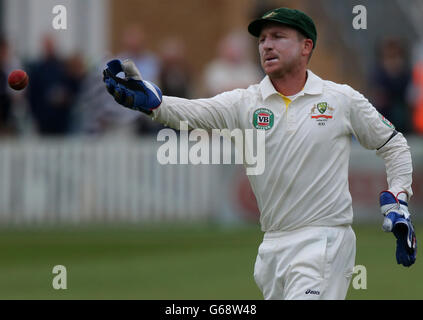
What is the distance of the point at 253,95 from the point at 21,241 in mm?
9356

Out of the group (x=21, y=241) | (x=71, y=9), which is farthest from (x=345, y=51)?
(x=21, y=241)

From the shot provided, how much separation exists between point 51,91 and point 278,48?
11.8 m

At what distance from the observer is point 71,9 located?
2272 cm

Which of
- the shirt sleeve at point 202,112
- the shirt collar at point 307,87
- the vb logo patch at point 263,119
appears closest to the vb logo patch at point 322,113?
the shirt collar at point 307,87

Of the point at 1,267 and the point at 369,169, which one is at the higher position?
the point at 369,169

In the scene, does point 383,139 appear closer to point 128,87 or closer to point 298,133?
point 298,133

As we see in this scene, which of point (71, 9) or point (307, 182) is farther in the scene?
point (71, 9)

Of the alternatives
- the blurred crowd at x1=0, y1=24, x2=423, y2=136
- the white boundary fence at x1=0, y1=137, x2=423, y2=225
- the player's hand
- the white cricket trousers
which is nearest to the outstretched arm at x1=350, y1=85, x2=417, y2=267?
the white cricket trousers

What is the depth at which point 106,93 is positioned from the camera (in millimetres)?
18203

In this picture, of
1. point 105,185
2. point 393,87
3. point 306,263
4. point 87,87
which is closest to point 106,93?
point 87,87

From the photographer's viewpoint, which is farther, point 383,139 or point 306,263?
point 383,139

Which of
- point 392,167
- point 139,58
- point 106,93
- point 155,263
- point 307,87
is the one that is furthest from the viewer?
point 139,58
